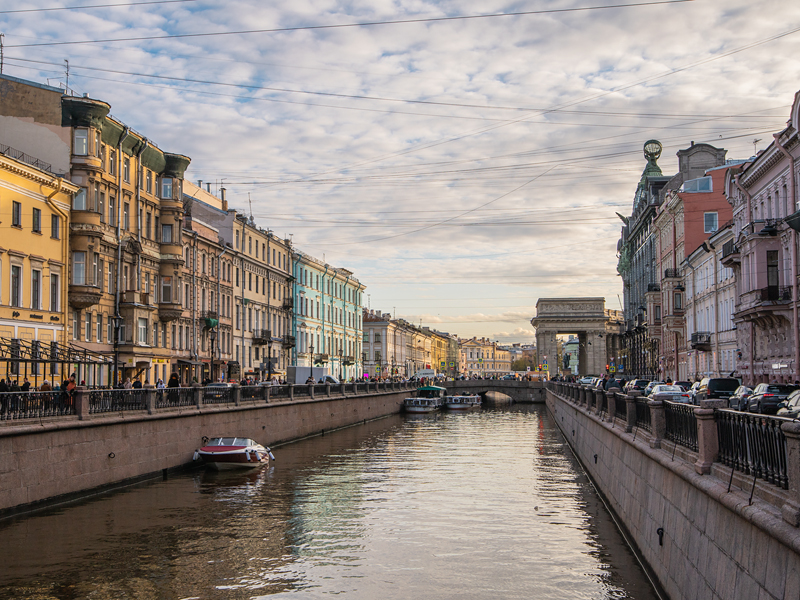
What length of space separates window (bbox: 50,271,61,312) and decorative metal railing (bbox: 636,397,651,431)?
86.1ft

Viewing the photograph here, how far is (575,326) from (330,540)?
10108 cm

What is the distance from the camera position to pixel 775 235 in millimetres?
38688

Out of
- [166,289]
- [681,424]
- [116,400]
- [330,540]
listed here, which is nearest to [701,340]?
[166,289]

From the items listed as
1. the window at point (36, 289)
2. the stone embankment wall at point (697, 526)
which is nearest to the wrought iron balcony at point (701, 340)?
the stone embankment wall at point (697, 526)

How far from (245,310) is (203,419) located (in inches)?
1307

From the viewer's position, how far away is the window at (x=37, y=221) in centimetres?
3509

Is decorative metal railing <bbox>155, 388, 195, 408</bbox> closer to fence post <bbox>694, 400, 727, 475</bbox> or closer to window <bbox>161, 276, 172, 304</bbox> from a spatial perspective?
window <bbox>161, 276, 172, 304</bbox>

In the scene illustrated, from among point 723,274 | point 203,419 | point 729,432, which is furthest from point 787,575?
point 723,274

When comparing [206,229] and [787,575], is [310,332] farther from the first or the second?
[787,575]

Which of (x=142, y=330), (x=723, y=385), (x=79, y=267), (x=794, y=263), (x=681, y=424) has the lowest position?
(x=681, y=424)

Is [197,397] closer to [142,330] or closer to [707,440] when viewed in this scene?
[142,330]

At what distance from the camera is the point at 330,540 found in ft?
63.5

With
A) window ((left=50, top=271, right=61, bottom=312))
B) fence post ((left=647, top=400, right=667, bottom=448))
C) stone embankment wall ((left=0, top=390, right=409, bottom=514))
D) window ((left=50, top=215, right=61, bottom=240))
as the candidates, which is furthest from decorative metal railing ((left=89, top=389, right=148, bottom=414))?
fence post ((left=647, top=400, right=667, bottom=448))

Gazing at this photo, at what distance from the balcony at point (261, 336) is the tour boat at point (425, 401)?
17252mm
